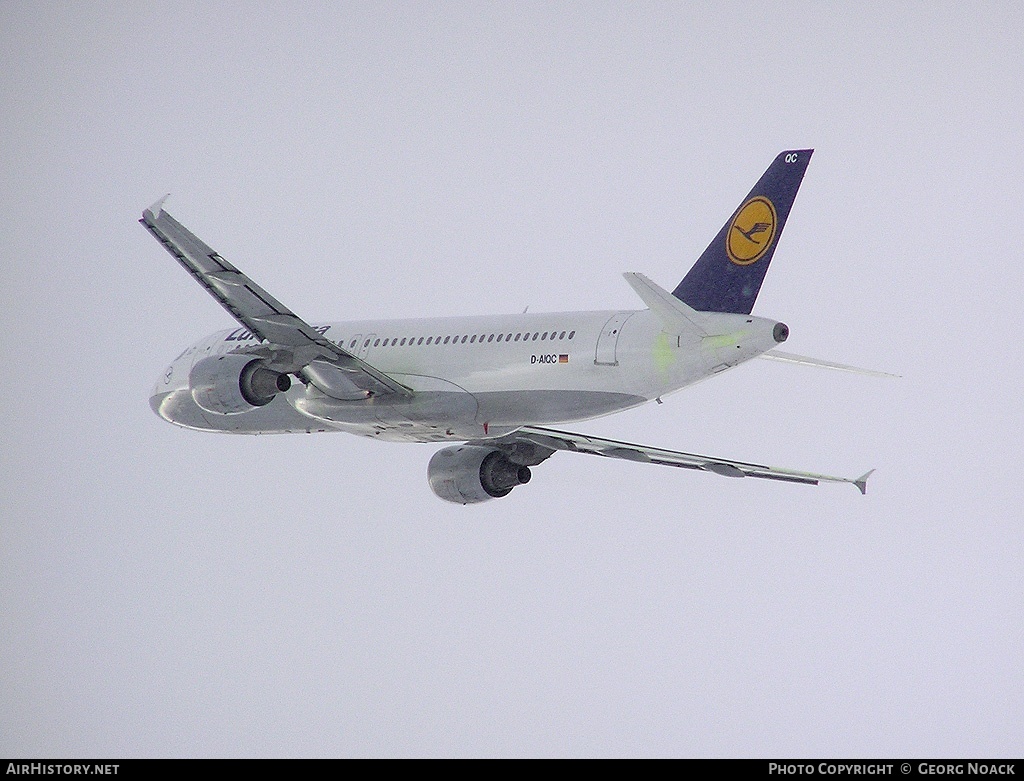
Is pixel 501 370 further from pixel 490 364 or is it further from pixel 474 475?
pixel 474 475

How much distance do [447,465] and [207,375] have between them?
324 inches

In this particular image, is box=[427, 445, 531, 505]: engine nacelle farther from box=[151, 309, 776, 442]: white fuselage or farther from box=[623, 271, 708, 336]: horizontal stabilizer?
box=[623, 271, 708, 336]: horizontal stabilizer

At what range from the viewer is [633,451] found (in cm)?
4603

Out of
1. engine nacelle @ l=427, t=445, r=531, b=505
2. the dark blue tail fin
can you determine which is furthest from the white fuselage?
engine nacelle @ l=427, t=445, r=531, b=505

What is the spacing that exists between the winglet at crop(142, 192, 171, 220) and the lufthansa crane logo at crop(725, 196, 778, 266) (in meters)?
11.9

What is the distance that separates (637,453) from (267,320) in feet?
35.0

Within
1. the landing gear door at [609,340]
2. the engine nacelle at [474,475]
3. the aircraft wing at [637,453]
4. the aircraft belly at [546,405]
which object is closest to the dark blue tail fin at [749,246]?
the landing gear door at [609,340]

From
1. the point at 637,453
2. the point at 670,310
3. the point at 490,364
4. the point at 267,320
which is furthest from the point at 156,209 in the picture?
the point at 637,453

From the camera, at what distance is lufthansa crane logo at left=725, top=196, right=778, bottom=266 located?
38906 mm

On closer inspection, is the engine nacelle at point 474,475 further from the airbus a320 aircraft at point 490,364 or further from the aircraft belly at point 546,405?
the aircraft belly at point 546,405

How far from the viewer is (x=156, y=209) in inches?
1495
